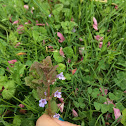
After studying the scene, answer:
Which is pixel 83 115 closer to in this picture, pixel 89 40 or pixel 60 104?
pixel 60 104

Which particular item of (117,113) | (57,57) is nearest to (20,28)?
(57,57)

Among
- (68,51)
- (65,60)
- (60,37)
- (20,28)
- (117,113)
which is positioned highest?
(20,28)

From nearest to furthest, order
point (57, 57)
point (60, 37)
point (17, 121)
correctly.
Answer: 1. point (17, 121)
2. point (57, 57)
3. point (60, 37)

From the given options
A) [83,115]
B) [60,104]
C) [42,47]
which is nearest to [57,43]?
[42,47]

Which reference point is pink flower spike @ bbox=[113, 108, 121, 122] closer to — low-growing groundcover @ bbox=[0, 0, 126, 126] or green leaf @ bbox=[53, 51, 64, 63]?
low-growing groundcover @ bbox=[0, 0, 126, 126]

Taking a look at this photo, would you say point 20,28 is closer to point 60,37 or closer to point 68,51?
point 60,37

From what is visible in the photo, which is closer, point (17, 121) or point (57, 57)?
point (17, 121)

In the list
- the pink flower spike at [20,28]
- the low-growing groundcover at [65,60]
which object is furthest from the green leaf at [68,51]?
the pink flower spike at [20,28]

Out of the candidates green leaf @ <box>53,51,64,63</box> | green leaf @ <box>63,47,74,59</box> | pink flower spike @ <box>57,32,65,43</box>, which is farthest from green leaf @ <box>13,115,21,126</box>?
pink flower spike @ <box>57,32,65,43</box>
